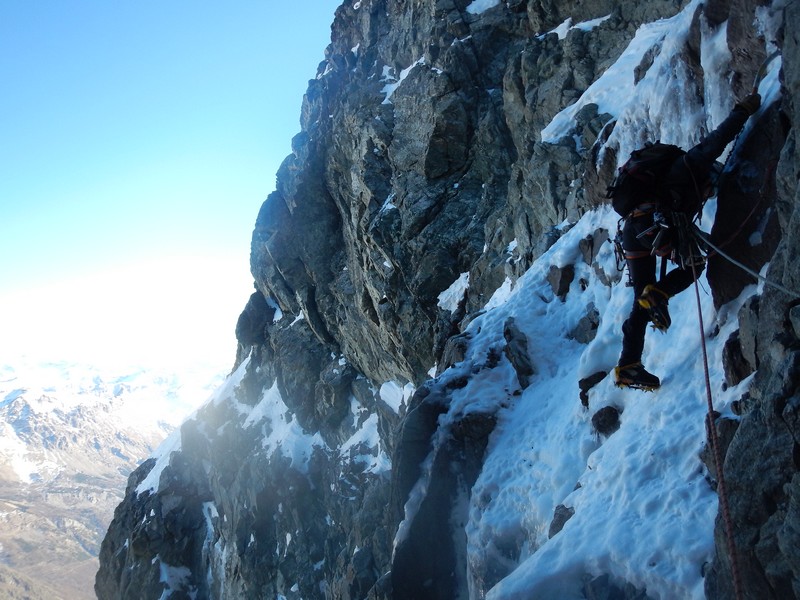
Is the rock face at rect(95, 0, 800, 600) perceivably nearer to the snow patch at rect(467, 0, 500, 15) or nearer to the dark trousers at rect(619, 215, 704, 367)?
the snow patch at rect(467, 0, 500, 15)

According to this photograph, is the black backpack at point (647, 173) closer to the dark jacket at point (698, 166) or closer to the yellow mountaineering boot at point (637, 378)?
the dark jacket at point (698, 166)

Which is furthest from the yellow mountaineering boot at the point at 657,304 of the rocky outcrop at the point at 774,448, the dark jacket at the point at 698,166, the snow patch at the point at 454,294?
the snow patch at the point at 454,294

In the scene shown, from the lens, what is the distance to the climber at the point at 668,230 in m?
7.32

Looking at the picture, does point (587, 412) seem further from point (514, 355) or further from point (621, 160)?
point (621, 160)

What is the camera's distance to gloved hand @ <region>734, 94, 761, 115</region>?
6.98 meters

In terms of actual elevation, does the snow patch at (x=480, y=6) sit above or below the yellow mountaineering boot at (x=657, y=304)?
above

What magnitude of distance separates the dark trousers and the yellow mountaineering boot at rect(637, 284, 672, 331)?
95 mm

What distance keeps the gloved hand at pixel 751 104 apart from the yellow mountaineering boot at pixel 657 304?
2.39 meters

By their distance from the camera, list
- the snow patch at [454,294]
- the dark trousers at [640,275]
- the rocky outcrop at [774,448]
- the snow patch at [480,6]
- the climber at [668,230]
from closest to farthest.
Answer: the rocky outcrop at [774,448], the climber at [668,230], the dark trousers at [640,275], the snow patch at [454,294], the snow patch at [480,6]

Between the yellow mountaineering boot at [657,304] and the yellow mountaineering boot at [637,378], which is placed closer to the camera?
the yellow mountaineering boot at [657,304]

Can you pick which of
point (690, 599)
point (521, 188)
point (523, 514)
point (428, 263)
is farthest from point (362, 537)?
point (690, 599)

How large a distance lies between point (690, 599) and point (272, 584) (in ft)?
143

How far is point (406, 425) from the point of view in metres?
12.8

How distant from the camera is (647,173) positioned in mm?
7812
